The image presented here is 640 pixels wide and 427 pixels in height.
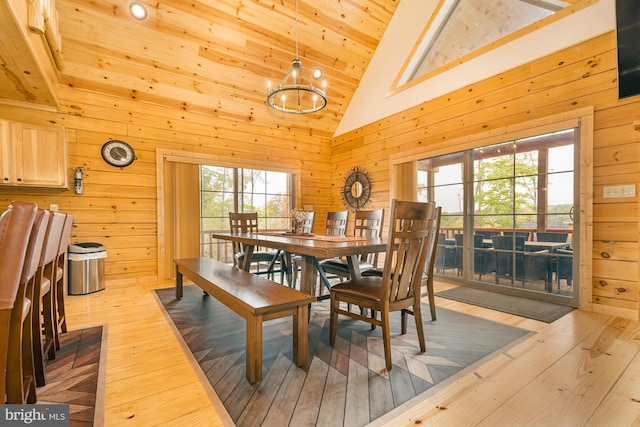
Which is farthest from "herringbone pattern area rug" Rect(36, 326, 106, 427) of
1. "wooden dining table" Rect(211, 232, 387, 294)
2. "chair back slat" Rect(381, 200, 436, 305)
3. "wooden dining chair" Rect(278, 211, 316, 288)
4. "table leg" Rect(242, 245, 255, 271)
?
"wooden dining chair" Rect(278, 211, 316, 288)

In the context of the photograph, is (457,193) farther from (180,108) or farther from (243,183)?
(180,108)

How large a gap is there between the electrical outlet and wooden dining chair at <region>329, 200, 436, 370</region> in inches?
80.0

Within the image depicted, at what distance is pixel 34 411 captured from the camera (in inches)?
48.3

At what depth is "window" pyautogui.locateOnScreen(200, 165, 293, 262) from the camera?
15.8ft

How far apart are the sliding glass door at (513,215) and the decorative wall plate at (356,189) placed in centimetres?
118

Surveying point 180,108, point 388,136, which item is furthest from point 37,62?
point 388,136

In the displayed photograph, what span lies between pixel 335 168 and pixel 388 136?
1471mm

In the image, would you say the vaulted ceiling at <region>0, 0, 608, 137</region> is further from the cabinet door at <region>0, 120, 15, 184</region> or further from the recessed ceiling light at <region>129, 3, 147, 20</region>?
the cabinet door at <region>0, 120, 15, 184</region>

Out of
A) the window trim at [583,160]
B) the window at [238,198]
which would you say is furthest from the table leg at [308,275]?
the window at [238,198]

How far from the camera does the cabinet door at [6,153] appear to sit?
3053mm

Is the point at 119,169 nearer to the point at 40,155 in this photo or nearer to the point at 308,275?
the point at 40,155

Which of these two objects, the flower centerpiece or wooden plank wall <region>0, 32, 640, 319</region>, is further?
the flower centerpiece

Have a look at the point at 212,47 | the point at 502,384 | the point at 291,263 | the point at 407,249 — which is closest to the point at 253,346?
the point at 407,249

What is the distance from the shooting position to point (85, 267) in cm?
349
